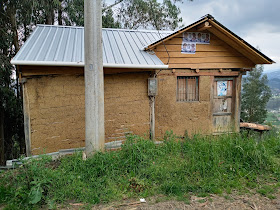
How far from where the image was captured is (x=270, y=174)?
459 centimetres

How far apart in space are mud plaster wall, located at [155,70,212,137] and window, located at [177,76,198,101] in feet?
0.55

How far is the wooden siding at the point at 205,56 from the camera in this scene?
23.9ft

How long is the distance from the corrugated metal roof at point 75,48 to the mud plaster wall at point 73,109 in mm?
505

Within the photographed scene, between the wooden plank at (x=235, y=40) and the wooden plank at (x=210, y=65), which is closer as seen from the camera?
the wooden plank at (x=235, y=40)

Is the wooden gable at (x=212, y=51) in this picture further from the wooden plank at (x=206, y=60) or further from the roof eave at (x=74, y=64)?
the roof eave at (x=74, y=64)

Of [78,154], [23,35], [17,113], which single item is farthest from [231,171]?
[23,35]

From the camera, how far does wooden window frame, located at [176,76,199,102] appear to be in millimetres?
7547

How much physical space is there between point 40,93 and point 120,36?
356 cm

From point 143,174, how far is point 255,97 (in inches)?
1066

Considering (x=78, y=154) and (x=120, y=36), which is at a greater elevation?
(x=120, y=36)

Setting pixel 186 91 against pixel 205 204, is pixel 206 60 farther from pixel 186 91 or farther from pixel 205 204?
pixel 205 204

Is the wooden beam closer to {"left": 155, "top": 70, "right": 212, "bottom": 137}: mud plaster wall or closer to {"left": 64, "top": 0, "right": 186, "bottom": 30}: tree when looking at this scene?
{"left": 155, "top": 70, "right": 212, "bottom": 137}: mud plaster wall

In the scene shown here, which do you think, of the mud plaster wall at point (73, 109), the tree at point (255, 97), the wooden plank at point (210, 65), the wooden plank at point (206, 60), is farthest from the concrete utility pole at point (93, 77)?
the tree at point (255, 97)

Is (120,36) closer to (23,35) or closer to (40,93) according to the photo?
(40,93)
